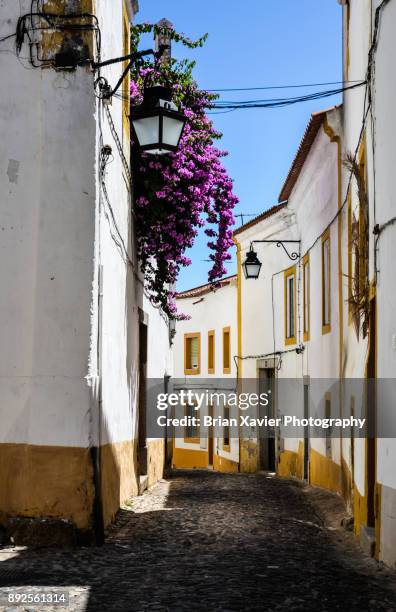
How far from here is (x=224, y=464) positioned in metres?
27.5

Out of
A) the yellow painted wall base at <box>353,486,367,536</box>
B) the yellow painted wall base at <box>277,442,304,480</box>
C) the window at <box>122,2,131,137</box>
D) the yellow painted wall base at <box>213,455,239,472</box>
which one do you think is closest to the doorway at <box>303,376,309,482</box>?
the yellow painted wall base at <box>277,442,304,480</box>

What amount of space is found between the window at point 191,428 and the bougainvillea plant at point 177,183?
1997 centimetres

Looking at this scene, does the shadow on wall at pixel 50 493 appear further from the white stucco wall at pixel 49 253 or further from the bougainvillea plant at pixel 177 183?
the bougainvillea plant at pixel 177 183

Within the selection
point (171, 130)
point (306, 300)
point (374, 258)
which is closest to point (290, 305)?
point (306, 300)

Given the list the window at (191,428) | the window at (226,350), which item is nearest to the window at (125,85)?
the window at (226,350)

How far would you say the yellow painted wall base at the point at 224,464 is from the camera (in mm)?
25469

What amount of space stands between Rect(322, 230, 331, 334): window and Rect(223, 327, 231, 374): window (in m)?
13.9

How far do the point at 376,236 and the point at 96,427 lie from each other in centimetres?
289

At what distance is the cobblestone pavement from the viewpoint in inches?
208

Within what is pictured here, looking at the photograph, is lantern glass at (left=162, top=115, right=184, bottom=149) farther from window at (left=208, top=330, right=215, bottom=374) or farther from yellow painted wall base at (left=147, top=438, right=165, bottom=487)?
window at (left=208, top=330, right=215, bottom=374)

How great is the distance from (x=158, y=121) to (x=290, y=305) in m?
11.5

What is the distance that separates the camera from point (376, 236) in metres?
7.22

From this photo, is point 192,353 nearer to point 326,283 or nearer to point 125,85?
point 326,283

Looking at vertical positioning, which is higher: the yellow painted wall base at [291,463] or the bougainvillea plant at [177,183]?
the bougainvillea plant at [177,183]
